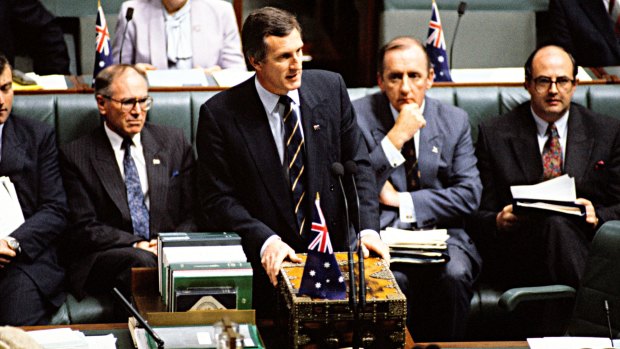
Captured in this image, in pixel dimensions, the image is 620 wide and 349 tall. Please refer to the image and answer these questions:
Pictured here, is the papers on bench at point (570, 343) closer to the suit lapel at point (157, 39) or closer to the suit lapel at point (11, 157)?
the suit lapel at point (11, 157)

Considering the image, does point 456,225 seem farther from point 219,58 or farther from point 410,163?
point 219,58

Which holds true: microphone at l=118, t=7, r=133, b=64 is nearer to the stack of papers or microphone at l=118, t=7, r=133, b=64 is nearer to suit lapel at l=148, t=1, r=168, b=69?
suit lapel at l=148, t=1, r=168, b=69

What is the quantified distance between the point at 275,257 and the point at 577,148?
1.74 metres

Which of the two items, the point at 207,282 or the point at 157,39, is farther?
the point at 157,39

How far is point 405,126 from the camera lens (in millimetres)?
4398

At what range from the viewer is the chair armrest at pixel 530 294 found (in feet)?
11.8

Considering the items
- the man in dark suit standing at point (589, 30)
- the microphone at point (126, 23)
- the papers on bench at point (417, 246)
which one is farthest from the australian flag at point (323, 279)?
the man in dark suit standing at point (589, 30)

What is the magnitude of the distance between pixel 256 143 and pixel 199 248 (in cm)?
75

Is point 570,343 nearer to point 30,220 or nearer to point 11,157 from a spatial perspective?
point 30,220

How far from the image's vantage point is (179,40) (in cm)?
568

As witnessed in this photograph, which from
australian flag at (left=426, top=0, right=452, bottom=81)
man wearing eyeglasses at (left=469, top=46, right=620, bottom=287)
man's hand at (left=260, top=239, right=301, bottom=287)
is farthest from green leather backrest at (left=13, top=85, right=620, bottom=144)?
man's hand at (left=260, top=239, right=301, bottom=287)

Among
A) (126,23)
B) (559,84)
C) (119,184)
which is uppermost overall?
(126,23)

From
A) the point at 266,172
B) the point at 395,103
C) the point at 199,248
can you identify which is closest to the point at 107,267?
the point at 266,172

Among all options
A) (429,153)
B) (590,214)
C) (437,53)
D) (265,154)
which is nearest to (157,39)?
(437,53)
